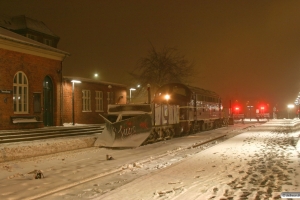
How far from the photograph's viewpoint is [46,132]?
21266 millimetres

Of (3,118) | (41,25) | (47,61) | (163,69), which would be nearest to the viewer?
(3,118)

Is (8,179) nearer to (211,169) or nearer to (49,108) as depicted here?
(211,169)

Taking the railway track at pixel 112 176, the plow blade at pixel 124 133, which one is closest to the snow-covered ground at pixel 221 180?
the railway track at pixel 112 176

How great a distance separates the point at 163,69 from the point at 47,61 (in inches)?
722

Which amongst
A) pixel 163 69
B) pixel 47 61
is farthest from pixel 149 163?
pixel 163 69

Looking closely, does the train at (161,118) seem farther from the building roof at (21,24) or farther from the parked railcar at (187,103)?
the building roof at (21,24)

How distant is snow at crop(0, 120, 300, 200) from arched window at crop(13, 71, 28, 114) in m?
9.30

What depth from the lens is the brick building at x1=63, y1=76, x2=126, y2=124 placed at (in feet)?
94.8

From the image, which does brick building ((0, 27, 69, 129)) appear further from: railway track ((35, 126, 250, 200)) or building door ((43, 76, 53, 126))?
railway track ((35, 126, 250, 200))

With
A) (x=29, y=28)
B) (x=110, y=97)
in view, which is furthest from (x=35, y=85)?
(x=110, y=97)

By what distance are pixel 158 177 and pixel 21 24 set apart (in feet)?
77.9

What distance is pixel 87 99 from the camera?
3284 centimetres

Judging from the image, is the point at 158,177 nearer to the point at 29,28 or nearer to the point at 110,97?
the point at 29,28

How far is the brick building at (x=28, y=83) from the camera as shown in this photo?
69.1ft
